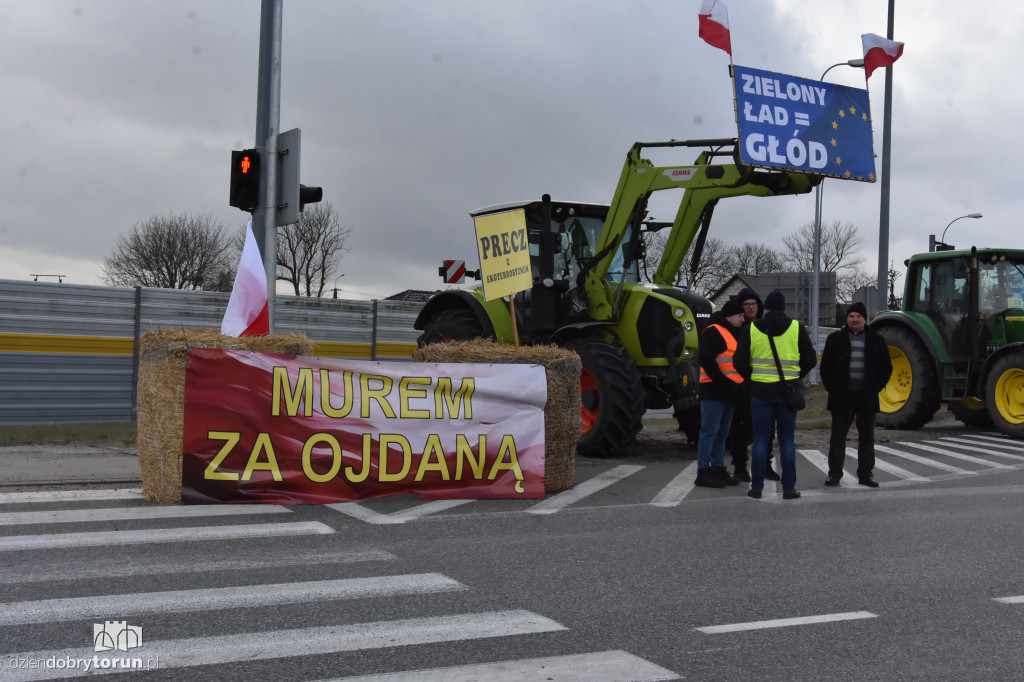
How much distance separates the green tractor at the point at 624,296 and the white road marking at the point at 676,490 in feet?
3.10

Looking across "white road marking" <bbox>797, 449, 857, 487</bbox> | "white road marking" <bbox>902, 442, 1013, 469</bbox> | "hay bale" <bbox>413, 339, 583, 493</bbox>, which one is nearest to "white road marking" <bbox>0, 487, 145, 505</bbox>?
"hay bale" <bbox>413, 339, 583, 493</bbox>

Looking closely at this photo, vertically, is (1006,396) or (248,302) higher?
(248,302)

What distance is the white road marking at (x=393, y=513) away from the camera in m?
7.57

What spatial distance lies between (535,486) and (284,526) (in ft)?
8.16

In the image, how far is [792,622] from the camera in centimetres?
492

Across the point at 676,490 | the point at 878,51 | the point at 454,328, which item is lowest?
the point at 676,490

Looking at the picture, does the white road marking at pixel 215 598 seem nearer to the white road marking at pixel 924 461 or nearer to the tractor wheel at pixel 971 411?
the white road marking at pixel 924 461

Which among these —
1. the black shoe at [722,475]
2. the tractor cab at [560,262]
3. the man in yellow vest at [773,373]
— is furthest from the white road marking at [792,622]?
the tractor cab at [560,262]

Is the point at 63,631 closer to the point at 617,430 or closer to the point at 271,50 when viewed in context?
the point at 617,430

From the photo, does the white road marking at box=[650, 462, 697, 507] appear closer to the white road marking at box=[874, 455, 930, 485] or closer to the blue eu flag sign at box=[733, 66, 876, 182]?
the white road marking at box=[874, 455, 930, 485]

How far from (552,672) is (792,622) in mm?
1472

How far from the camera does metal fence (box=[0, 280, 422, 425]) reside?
1538 centimetres

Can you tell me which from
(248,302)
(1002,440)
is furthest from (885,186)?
(248,302)

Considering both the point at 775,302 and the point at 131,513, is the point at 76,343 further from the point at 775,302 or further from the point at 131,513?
the point at 775,302
